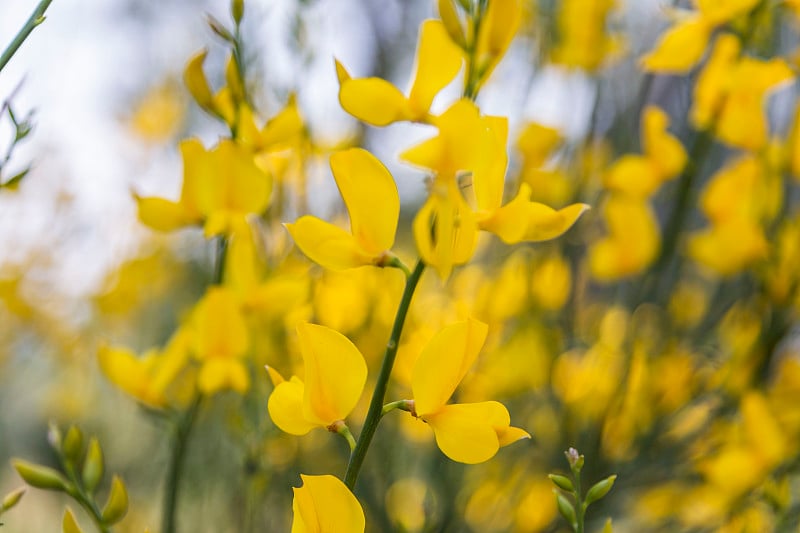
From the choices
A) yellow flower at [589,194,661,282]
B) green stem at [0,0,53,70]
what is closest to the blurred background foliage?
yellow flower at [589,194,661,282]

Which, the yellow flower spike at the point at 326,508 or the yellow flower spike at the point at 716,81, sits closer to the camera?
the yellow flower spike at the point at 326,508

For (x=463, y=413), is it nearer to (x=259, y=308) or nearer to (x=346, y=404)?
(x=346, y=404)

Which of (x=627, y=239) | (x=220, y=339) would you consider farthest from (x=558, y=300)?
(x=220, y=339)

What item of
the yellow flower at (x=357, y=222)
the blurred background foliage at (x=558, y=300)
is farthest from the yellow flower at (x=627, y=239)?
the yellow flower at (x=357, y=222)

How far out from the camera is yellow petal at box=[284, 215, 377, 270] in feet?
1.44

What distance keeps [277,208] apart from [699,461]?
61 centimetres

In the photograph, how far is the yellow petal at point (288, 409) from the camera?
1.31ft

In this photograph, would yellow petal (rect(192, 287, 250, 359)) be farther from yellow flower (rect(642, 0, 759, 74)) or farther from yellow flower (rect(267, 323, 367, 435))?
yellow flower (rect(642, 0, 759, 74))

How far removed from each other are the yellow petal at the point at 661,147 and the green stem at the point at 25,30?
0.65m

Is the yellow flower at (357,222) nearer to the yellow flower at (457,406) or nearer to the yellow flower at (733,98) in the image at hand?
the yellow flower at (457,406)

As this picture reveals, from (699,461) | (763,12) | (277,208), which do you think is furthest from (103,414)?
(763,12)

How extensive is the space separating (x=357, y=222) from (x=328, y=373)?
0.09m

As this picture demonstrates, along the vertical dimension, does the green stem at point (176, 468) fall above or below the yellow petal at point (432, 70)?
below

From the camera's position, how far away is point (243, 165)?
64 cm
